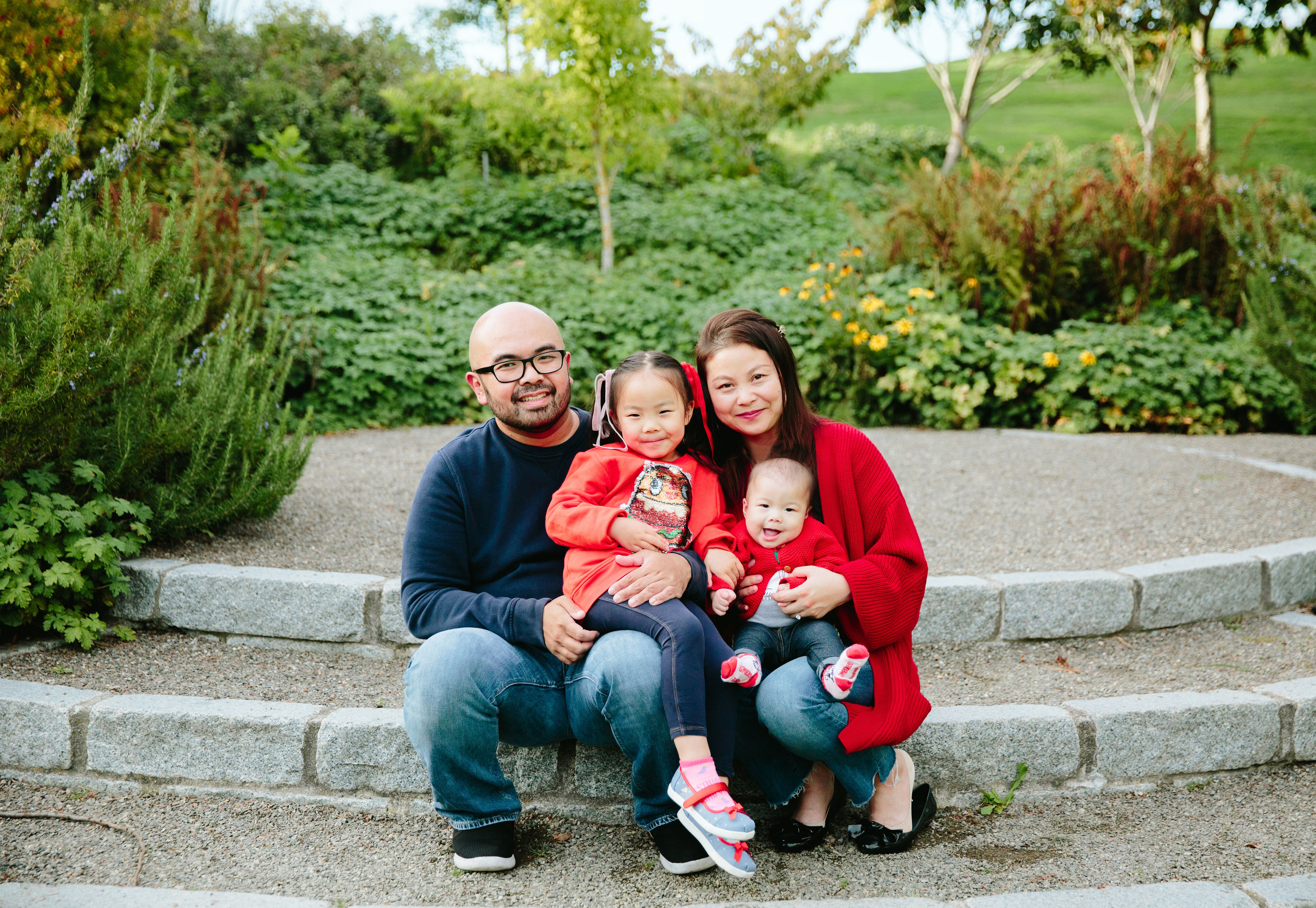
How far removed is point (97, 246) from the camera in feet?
9.96

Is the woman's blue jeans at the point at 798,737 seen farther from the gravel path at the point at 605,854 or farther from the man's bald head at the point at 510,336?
the man's bald head at the point at 510,336

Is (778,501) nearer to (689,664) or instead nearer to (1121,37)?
(689,664)

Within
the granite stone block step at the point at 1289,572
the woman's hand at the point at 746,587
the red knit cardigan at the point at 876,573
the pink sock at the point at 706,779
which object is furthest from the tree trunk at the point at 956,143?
the pink sock at the point at 706,779

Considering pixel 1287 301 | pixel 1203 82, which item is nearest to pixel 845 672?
pixel 1287 301

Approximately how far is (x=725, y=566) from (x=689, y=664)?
0.29 m

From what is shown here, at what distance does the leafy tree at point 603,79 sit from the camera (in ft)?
26.7

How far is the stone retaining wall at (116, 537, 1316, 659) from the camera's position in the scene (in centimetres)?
306

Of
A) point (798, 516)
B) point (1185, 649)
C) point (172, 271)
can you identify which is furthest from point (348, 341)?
point (1185, 649)

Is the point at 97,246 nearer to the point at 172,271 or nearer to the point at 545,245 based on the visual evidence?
the point at 172,271

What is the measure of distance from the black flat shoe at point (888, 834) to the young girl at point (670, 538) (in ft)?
1.29

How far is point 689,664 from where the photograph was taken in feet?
6.74

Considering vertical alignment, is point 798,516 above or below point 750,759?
above

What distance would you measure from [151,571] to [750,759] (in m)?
2.22

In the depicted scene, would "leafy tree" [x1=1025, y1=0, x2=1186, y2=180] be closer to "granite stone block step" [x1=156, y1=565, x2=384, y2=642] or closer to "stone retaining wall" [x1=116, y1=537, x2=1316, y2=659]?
"stone retaining wall" [x1=116, y1=537, x2=1316, y2=659]
